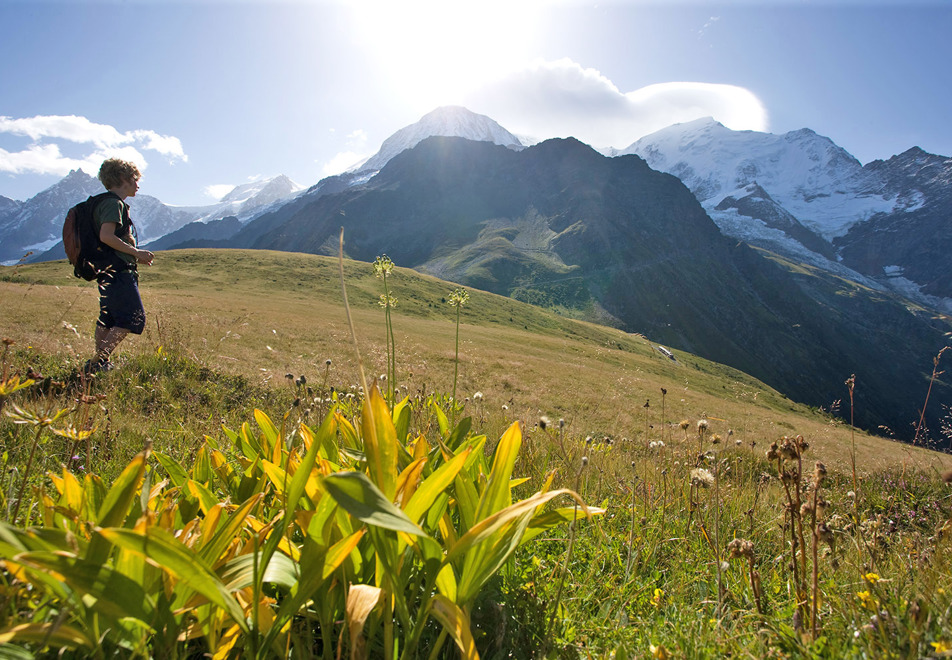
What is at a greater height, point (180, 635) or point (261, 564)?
point (261, 564)

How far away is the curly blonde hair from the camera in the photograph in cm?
514

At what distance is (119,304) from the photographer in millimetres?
5348

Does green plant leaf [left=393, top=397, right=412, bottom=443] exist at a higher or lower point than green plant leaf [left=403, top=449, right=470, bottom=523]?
lower

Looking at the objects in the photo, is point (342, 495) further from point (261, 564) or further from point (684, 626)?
point (684, 626)

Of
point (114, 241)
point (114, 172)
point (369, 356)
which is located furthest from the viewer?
point (369, 356)

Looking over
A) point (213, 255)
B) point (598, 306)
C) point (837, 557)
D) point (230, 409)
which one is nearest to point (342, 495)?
point (837, 557)

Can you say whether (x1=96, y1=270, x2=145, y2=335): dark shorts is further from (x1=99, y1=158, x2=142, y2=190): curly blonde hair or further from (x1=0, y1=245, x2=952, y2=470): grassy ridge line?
(x1=99, y1=158, x2=142, y2=190): curly blonde hair

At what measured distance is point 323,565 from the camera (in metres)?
1.13

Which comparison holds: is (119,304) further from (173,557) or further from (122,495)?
(173,557)

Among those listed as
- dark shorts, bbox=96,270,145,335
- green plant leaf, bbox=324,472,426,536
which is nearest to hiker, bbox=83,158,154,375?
dark shorts, bbox=96,270,145,335

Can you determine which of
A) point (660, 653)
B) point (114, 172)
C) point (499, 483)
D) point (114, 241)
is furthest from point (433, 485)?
point (114, 172)

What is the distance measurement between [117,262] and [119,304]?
1.58ft

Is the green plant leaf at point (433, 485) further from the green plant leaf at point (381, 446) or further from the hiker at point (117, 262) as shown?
the hiker at point (117, 262)

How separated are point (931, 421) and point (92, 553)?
21524 centimetres
